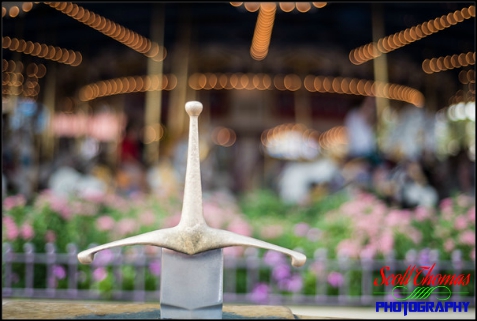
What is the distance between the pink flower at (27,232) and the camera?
18.0 ft

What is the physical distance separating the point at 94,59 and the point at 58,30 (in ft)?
5.12

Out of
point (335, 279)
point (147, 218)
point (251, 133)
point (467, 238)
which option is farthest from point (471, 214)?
point (251, 133)

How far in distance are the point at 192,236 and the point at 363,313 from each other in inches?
124

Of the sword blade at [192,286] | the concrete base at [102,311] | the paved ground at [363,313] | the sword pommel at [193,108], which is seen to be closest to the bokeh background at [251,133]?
the paved ground at [363,313]

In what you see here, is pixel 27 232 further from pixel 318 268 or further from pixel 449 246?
pixel 449 246

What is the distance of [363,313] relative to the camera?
4820mm

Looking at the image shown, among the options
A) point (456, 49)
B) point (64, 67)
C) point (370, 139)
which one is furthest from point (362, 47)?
point (64, 67)

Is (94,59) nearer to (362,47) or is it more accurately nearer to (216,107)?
(216,107)

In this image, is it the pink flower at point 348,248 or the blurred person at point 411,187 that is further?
the blurred person at point 411,187

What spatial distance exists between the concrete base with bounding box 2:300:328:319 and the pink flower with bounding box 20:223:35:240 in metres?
3.38

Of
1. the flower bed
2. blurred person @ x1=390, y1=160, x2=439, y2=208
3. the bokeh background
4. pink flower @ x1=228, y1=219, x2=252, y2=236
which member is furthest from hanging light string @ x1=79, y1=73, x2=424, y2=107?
pink flower @ x1=228, y1=219, x2=252, y2=236

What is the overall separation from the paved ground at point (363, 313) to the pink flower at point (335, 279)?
181 millimetres

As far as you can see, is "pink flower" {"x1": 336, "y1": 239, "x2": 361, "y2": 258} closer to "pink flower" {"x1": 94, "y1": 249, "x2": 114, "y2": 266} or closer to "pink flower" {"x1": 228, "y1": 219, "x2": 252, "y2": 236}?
"pink flower" {"x1": 228, "y1": 219, "x2": 252, "y2": 236}

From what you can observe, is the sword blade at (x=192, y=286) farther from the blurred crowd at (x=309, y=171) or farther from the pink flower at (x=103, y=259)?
the blurred crowd at (x=309, y=171)
